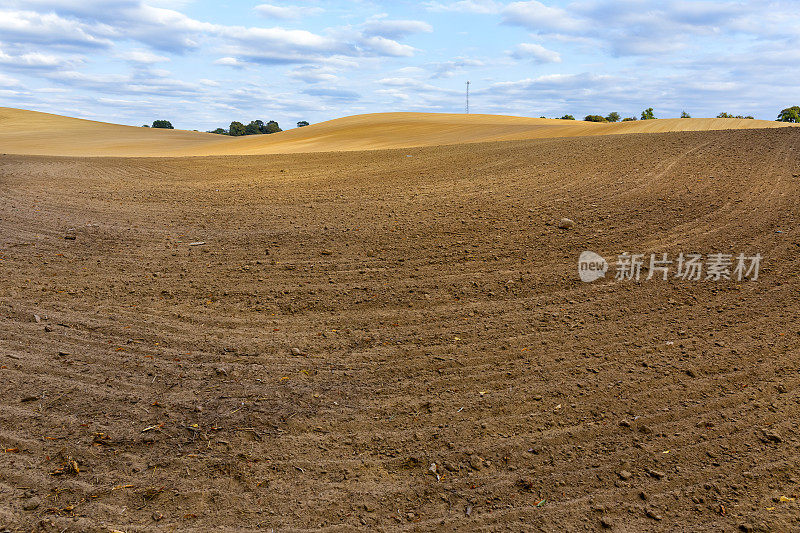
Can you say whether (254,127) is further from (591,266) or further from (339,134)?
(591,266)

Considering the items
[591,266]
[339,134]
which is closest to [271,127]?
[339,134]

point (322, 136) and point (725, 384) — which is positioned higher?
point (322, 136)

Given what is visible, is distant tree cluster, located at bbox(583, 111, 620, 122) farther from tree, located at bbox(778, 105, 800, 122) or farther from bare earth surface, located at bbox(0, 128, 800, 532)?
bare earth surface, located at bbox(0, 128, 800, 532)

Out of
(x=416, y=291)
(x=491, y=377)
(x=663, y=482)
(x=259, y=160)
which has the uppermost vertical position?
(x=259, y=160)

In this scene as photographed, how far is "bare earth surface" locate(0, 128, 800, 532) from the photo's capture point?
10.3 ft

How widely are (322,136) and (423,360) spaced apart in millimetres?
25562

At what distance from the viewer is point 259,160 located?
1639cm

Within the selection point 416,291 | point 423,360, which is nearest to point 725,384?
point 423,360

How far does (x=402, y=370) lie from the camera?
174 inches

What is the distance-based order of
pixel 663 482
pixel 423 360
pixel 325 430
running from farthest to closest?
pixel 423 360 < pixel 325 430 < pixel 663 482

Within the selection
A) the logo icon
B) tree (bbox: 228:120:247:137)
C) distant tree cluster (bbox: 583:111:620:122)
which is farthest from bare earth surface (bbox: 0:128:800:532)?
tree (bbox: 228:120:247:137)

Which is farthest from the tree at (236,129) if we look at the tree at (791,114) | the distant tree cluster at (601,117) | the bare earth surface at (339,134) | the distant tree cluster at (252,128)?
the tree at (791,114)

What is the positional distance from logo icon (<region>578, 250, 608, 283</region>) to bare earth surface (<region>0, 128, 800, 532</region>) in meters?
0.12

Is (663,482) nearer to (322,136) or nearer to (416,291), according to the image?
(416,291)
